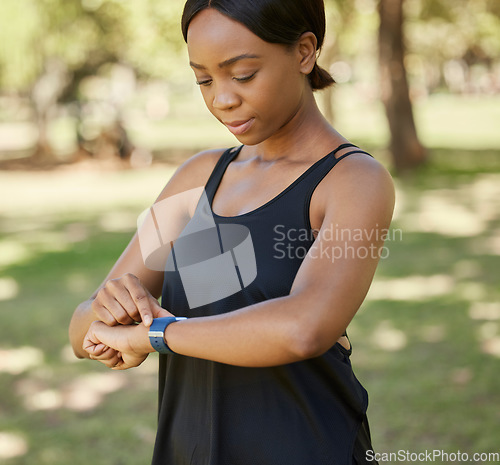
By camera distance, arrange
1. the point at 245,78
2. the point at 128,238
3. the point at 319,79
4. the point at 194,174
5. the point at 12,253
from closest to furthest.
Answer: the point at 245,78, the point at 319,79, the point at 194,174, the point at 12,253, the point at 128,238

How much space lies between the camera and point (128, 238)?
10.2 metres

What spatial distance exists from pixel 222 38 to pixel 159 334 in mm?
669

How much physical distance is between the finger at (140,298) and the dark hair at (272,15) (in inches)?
24.1

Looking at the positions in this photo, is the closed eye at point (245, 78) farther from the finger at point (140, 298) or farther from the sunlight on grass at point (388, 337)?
the sunlight on grass at point (388, 337)

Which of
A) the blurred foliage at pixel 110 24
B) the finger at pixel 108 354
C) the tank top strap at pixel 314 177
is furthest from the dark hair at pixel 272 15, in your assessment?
the blurred foliage at pixel 110 24

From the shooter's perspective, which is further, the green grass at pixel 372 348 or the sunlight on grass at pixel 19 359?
the sunlight on grass at pixel 19 359

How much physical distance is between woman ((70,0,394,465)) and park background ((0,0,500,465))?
0.45m

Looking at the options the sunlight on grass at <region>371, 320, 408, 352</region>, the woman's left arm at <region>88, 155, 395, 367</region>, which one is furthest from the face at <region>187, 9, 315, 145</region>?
the sunlight on grass at <region>371, 320, 408, 352</region>

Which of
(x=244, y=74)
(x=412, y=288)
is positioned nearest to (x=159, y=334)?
(x=244, y=74)

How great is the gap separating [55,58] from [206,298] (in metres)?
20.3

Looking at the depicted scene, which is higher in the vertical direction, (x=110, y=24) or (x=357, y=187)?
(x=357, y=187)

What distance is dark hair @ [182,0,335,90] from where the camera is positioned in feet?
5.05

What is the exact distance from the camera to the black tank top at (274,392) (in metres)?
1.64

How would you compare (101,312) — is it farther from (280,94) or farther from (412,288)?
(412,288)
